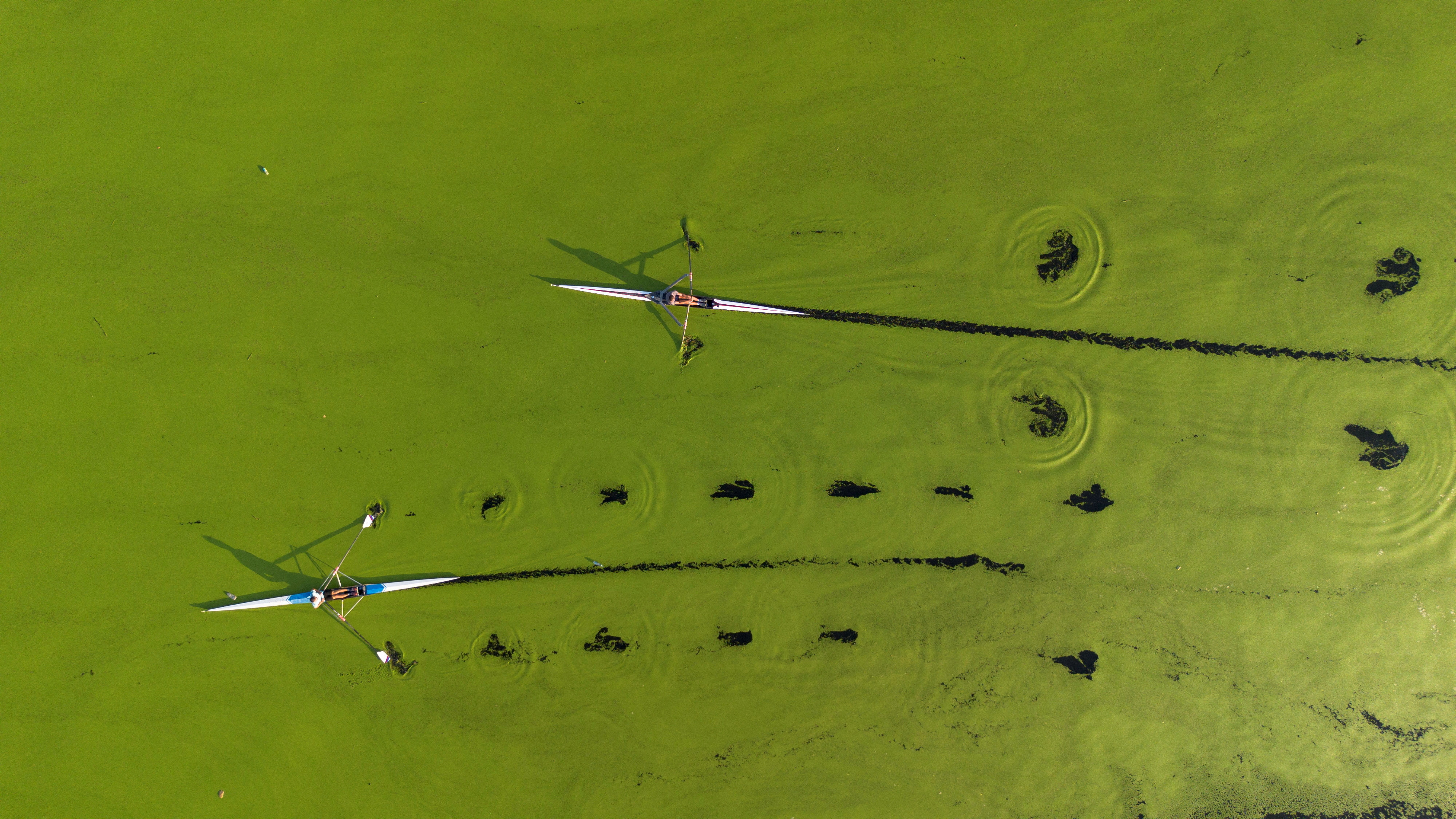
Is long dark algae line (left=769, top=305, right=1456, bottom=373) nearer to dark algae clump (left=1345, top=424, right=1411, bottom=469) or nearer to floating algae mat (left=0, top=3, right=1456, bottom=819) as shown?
floating algae mat (left=0, top=3, right=1456, bottom=819)

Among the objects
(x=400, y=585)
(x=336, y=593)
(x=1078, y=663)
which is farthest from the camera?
(x=1078, y=663)

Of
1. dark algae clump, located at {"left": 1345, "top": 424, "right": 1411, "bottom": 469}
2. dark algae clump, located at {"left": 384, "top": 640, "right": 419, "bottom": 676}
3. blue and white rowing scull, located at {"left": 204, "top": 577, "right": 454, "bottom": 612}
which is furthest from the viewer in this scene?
dark algae clump, located at {"left": 1345, "top": 424, "right": 1411, "bottom": 469}

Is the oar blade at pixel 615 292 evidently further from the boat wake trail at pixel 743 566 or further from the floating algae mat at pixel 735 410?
the boat wake trail at pixel 743 566

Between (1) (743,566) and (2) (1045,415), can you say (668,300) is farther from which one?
(2) (1045,415)

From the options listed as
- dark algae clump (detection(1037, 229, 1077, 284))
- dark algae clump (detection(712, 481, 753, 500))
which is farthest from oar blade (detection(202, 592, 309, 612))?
dark algae clump (detection(1037, 229, 1077, 284))

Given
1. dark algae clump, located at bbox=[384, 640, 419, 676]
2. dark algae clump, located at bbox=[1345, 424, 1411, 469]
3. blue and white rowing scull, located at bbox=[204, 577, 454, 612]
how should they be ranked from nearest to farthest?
blue and white rowing scull, located at bbox=[204, 577, 454, 612], dark algae clump, located at bbox=[384, 640, 419, 676], dark algae clump, located at bbox=[1345, 424, 1411, 469]

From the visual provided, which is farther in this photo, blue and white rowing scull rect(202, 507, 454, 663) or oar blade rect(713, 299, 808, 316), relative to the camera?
oar blade rect(713, 299, 808, 316)

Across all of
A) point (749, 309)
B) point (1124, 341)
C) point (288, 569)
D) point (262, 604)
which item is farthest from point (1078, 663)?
point (262, 604)
